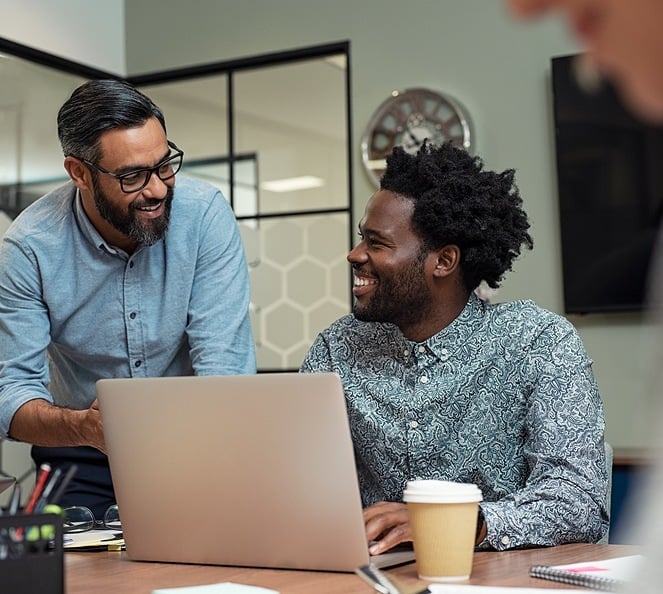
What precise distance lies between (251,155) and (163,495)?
3.13 m

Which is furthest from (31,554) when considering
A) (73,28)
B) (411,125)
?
(73,28)

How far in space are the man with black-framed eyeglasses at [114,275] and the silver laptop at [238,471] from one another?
0.64m

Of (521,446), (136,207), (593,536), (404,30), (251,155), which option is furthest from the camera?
(251,155)

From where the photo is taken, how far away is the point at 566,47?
366 centimetres

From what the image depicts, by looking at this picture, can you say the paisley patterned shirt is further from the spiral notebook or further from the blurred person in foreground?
the blurred person in foreground

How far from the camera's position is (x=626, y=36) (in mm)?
286

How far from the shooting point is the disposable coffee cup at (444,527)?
115cm

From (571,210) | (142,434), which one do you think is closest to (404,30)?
(571,210)

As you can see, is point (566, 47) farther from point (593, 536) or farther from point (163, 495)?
point (163, 495)

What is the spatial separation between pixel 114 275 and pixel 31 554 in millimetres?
1243

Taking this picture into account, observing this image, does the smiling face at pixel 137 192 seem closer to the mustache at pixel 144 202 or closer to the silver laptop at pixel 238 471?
the mustache at pixel 144 202

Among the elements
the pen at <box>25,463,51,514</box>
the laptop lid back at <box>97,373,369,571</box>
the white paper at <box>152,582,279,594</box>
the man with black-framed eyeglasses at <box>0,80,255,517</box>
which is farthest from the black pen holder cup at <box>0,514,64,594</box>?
the man with black-framed eyeglasses at <box>0,80,255,517</box>

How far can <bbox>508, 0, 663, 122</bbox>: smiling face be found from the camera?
29 centimetres

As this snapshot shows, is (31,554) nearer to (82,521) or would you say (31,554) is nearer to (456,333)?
(82,521)
